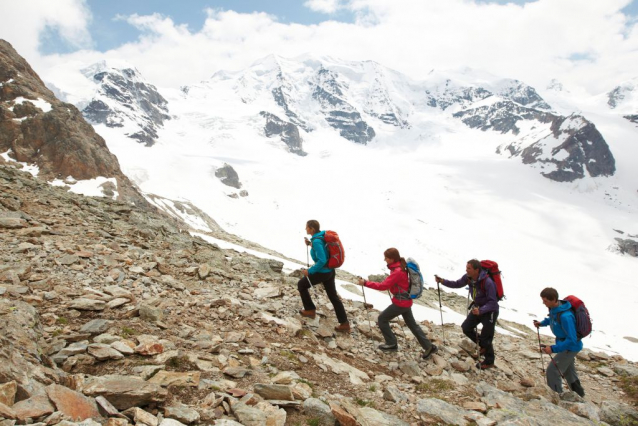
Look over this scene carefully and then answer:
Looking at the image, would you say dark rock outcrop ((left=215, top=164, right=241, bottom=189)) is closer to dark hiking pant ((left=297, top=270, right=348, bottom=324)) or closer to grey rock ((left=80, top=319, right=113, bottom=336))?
dark hiking pant ((left=297, top=270, right=348, bottom=324))

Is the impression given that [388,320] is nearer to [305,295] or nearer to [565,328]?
[305,295]

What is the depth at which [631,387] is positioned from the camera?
382 inches

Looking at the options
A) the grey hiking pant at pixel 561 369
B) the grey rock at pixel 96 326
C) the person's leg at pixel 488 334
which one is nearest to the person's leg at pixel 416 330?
the person's leg at pixel 488 334

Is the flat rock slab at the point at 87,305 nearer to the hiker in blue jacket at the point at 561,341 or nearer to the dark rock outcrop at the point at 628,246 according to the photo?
the hiker in blue jacket at the point at 561,341

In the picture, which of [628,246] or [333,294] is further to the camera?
[628,246]

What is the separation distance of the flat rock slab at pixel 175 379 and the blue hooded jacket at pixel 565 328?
675 centimetres

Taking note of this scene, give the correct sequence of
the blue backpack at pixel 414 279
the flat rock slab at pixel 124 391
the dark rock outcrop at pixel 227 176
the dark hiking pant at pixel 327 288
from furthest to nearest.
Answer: the dark rock outcrop at pixel 227 176 < the dark hiking pant at pixel 327 288 < the blue backpack at pixel 414 279 < the flat rock slab at pixel 124 391

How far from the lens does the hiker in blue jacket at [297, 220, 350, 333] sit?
26.7 feet

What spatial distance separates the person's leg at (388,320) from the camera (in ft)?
26.9

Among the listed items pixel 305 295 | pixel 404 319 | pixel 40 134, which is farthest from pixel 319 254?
pixel 40 134

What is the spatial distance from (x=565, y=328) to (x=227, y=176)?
480ft

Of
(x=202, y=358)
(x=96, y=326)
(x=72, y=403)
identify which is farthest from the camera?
(x=96, y=326)

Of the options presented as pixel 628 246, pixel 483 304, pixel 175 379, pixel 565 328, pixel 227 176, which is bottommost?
pixel 227 176

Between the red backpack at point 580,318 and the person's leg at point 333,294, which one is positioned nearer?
the red backpack at point 580,318
